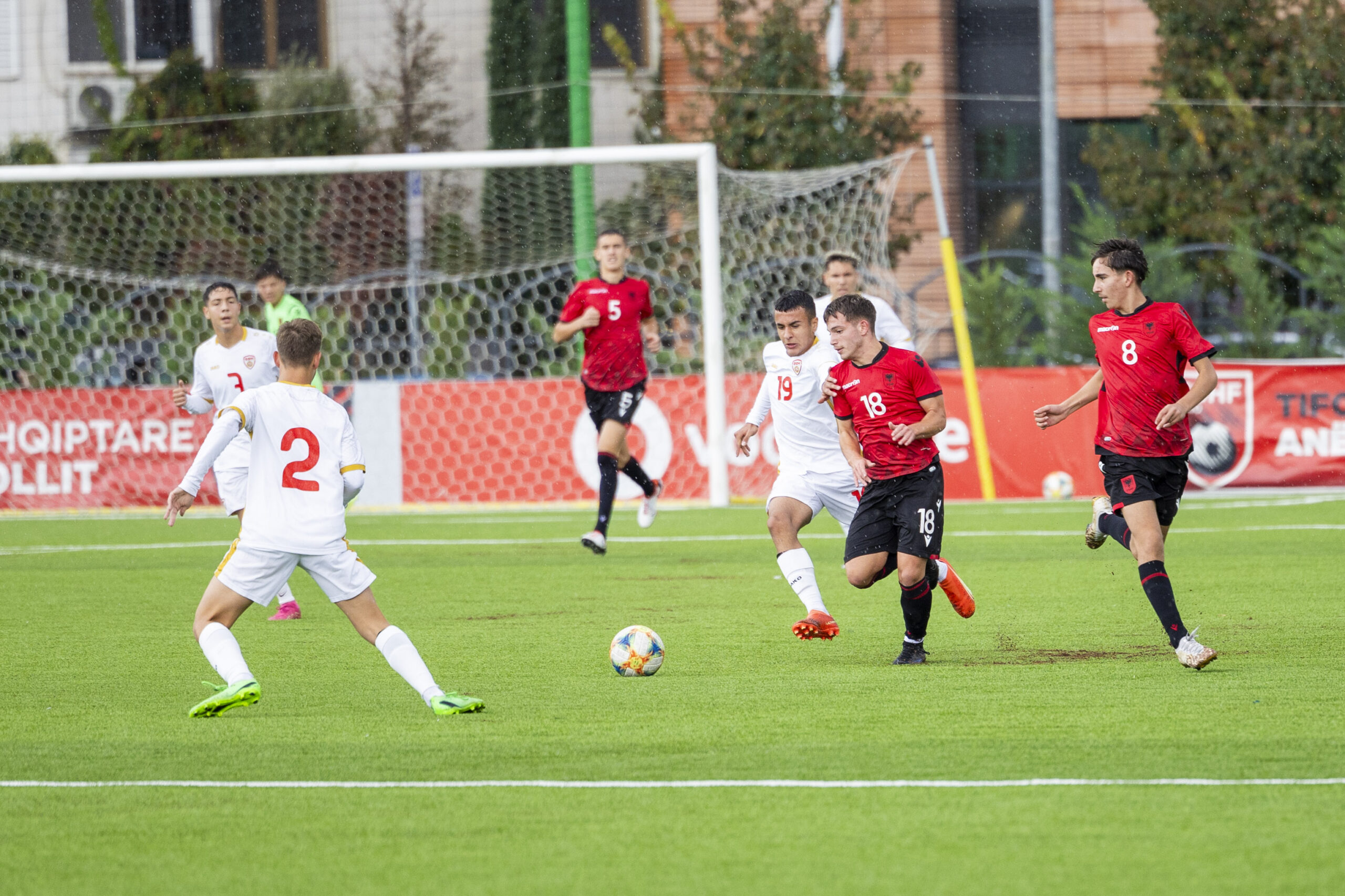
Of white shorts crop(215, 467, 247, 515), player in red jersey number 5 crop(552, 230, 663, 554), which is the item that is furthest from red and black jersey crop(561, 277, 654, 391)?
white shorts crop(215, 467, 247, 515)

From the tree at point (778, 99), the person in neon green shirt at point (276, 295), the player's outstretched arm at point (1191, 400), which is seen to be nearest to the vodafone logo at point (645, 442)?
the tree at point (778, 99)

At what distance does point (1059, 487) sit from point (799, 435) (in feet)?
29.3

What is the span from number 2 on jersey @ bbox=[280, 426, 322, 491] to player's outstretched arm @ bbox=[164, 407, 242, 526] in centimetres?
19

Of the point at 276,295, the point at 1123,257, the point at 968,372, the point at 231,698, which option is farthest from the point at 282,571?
the point at 968,372

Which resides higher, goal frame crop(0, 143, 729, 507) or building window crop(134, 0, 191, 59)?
building window crop(134, 0, 191, 59)

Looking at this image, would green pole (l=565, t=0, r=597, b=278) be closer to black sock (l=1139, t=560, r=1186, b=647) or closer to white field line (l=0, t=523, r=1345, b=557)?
white field line (l=0, t=523, r=1345, b=557)

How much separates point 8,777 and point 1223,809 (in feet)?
12.2

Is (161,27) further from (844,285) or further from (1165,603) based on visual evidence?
(1165,603)

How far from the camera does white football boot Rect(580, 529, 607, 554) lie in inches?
475

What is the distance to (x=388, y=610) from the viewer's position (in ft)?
31.5

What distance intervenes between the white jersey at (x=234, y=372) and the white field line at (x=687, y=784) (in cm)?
480

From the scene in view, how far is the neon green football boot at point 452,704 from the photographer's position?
19.9 feet

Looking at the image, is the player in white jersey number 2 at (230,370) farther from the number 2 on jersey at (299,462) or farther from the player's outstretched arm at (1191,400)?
the player's outstretched arm at (1191,400)

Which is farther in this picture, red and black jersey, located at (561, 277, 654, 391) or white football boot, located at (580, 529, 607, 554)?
red and black jersey, located at (561, 277, 654, 391)
